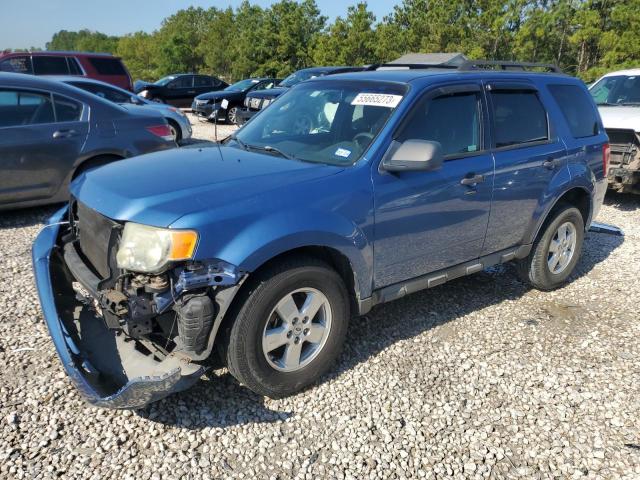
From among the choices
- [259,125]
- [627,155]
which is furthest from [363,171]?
[627,155]

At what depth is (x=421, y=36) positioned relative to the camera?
27.2 m

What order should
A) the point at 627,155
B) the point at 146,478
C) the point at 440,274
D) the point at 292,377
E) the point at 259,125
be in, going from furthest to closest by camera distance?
the point at 627,155, the point at 259,125, the point at 440,274, the point at 292,377, the point at 146,478

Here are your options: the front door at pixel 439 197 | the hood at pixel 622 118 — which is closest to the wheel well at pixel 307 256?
the front door at pixel 439 197

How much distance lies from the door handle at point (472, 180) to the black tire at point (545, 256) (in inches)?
49.5

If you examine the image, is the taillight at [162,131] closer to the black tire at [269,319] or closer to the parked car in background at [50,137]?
the parked car in background at [50,137]

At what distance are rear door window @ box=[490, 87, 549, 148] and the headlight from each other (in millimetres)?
2595

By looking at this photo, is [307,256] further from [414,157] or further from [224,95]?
[224,95]

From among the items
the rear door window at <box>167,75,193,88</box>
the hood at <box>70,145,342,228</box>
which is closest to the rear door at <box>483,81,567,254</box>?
the hood at <box>70,145,342,228</box>

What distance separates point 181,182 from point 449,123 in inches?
77.8

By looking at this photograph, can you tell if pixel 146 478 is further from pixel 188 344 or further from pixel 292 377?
pixel 292 377

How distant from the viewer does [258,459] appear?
2709mm

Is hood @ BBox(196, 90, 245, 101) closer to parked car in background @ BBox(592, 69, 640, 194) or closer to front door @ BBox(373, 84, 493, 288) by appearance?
parked car in background @ BBox(592, 69, 640, 194)

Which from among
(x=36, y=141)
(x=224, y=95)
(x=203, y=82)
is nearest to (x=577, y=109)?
(x=36, y=141)

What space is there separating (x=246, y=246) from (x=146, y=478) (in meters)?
1.22
